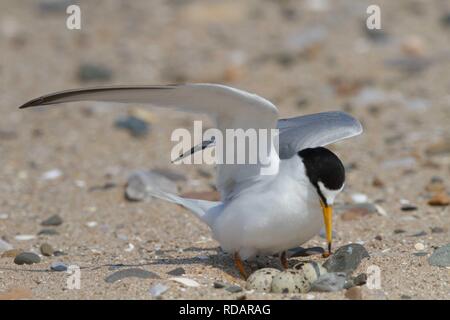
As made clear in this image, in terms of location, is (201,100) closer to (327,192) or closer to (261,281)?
(327,192)

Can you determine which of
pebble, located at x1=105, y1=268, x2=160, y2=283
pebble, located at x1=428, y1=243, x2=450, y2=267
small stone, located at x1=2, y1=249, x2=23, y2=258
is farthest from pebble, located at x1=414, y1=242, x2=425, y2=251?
small stone, located at x1=2, y1=249, x2=23, y2=258

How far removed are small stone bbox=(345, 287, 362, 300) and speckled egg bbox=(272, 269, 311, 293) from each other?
0.68 ft

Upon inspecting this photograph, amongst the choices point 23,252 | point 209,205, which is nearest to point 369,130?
point 209,205

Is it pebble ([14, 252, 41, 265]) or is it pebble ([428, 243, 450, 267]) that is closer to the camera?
pebble ([428, 243, 450, 267])

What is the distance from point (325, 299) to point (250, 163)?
874 millimetres

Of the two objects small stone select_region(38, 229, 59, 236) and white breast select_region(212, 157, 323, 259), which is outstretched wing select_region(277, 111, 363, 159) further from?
small stone select_region(38, 229, 59, 236)

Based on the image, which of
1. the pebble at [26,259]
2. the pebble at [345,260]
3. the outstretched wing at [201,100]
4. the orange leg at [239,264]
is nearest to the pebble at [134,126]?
the pebble at [26,259]

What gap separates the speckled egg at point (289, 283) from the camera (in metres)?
4.26

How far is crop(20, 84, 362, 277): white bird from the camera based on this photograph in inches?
168

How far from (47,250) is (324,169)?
1.88 meters

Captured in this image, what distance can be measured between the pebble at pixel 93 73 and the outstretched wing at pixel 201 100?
540 cm

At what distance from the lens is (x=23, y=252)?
17.1ft

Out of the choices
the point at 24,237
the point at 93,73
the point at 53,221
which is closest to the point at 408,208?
the point at 53,221
